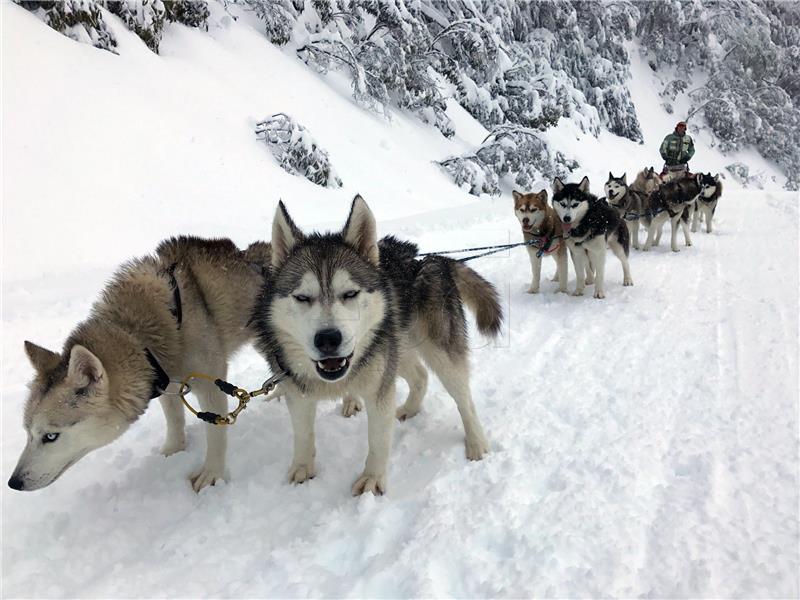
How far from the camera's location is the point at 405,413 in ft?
11.2

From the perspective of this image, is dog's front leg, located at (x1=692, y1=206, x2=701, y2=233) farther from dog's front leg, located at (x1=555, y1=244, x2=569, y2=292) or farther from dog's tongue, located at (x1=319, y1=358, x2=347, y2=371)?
dog's tongue, located at (x1=319, y1=358, x2=347, y2=371)

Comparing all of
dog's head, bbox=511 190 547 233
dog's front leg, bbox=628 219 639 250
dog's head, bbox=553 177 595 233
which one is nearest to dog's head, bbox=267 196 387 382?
dog's head, bbox=553 177 595 233

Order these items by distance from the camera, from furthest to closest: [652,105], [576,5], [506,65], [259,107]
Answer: [652,105] → [576,5] → [506,65] → [259,107]

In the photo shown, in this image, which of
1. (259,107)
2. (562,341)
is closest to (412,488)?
(562,341)

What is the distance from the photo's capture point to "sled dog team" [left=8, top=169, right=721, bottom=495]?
7.13ft

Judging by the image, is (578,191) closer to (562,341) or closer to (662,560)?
(562,341)

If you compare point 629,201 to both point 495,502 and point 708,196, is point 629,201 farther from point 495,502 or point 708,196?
point 495,502

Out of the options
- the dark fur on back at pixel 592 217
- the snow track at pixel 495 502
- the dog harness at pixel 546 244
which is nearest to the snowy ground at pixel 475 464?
the snow track at pixel 495 502

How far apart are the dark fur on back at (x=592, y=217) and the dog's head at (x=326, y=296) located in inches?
161

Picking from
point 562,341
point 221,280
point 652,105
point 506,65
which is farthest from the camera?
point 652,105

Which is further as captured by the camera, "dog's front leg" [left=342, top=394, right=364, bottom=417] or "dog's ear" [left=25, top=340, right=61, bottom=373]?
"dog's front leg" [left=342, top=394, right=364, bottom=417]

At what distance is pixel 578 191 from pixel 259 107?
8.28m

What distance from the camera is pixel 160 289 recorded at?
2.70 m

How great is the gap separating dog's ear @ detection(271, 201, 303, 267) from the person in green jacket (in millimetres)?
11981
